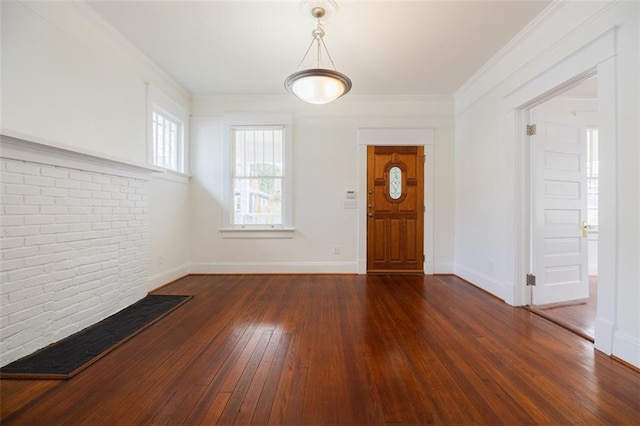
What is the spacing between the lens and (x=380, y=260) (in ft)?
14.1

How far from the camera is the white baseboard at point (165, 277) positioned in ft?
10.9

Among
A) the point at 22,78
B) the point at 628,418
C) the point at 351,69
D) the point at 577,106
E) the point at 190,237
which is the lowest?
the point at 628,418

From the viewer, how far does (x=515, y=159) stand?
2.90 metres

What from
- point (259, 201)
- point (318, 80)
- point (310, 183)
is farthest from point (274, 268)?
point (318, 80)

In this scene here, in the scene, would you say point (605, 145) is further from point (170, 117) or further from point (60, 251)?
point (170, 117)

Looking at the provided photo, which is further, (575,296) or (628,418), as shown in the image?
(575,296)

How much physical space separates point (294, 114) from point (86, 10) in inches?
99.8

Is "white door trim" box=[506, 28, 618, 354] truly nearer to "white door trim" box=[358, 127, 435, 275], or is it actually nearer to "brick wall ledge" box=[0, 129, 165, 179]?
"white door trim" box=[358, 127, 435, 275]

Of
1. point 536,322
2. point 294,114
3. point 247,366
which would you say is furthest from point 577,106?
point 247,366

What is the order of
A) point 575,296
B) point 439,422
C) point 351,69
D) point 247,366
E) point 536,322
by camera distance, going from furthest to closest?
point 351,69
point 575,296
point 536,322
point 247,366
point 439,422

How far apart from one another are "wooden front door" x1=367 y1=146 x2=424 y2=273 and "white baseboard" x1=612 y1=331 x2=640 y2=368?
248 centimetres

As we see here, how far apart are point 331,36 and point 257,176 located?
2.30 meters

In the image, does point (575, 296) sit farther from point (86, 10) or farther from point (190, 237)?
point (86, 10)

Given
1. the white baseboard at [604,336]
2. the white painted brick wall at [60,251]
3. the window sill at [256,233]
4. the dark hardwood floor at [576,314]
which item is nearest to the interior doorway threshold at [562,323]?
the dark hardwood floor at [576,314]
